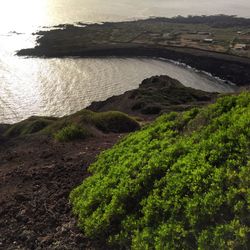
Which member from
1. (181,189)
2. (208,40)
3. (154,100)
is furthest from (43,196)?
(208,40)

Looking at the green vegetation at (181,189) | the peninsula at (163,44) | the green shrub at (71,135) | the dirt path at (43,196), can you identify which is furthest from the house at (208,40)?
the green vegetation at (181,189)

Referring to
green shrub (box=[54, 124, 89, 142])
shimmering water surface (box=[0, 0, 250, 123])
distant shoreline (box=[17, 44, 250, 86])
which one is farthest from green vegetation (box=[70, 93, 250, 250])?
distant shoreline (box=[17, 44, 250, 86])

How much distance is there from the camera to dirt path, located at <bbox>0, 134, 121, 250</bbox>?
457 inches

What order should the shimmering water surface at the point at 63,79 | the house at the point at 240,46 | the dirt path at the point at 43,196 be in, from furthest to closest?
the house at the point at 240,46
the shimmering water surface at the point at 63,79
the dirt path at the point at 43,196

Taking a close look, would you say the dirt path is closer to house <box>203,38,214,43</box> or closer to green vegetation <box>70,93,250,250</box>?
green vegetation <box>70,93,250,250</box>

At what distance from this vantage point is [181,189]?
10.5m

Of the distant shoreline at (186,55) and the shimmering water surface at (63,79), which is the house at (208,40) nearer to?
the distant shoreline at (186,55)

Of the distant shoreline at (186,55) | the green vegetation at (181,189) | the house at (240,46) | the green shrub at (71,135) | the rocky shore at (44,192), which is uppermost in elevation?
the green vegetation at (181,189)

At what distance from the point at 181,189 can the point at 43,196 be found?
19.6 feet

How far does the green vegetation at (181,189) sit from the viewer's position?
29.9ft

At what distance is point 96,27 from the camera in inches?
5453

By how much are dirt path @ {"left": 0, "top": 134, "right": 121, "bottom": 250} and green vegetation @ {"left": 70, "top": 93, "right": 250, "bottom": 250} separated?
0.69 meters

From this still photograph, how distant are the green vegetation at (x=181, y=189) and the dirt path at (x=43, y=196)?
0.69 meters

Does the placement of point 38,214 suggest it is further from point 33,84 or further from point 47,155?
point 33,84
